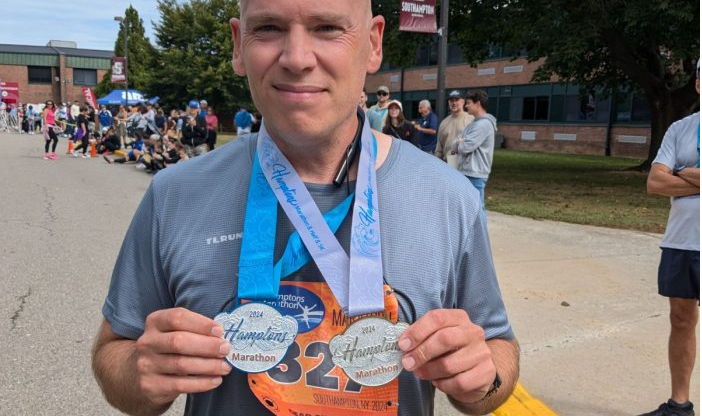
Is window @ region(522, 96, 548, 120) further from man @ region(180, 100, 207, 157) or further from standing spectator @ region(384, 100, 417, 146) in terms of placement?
standing spectator @ region(384, 100, 417, 146)

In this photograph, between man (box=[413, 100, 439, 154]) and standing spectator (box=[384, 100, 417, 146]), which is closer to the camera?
→ standing spectator (box=[384, 100, 417, 146])

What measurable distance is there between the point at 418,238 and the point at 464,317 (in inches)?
8.8

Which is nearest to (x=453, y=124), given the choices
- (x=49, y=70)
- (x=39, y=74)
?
(x=49, y=70)

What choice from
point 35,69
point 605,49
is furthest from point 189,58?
point 35,69

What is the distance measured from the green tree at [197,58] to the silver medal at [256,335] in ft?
135

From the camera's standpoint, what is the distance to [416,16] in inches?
397

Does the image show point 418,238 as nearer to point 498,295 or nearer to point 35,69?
point 498,295

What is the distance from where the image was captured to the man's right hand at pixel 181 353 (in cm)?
111

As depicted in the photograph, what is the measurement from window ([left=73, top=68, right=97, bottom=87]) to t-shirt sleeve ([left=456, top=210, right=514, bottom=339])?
76.4 meters

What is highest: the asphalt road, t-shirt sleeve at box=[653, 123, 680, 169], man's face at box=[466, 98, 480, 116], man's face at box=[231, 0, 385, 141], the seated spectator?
man's face at box=[466, 98, 480, 116]

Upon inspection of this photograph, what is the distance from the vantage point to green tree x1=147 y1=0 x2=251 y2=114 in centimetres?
4131

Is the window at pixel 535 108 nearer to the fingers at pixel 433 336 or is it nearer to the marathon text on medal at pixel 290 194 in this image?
the marathon text on medal at pixel 290 194

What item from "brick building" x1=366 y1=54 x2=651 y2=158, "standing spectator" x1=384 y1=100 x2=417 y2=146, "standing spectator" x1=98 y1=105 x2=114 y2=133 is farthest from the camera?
"brick building" x1=366 y1=54 x2=651 y2=158

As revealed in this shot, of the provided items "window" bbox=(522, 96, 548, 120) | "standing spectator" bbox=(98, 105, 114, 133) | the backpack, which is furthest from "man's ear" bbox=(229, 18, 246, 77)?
"window" bbox=(522, 96, 548, 120)
